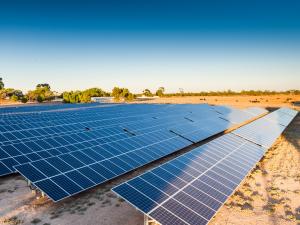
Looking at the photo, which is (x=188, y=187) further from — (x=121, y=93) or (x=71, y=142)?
(x=121, y=93)

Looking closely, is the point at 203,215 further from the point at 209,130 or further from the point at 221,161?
the point at 209,130

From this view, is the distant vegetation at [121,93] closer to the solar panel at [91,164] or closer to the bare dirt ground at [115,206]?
the solar panel at [91,164]

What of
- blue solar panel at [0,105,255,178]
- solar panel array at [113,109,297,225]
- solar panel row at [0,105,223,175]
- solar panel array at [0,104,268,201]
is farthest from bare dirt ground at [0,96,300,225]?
blue solar panel at [0,105,255,178]

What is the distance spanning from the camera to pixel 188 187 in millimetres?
10578

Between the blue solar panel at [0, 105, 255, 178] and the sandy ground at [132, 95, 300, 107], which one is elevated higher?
the blue solar panel at [0, 105, 255, 178]

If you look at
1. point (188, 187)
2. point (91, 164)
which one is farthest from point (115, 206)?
point (188, 187)

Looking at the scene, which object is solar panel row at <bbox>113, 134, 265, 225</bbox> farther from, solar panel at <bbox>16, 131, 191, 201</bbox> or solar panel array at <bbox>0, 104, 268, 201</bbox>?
solar panel array at <bbox>0, 104, 268, 201</bbox>

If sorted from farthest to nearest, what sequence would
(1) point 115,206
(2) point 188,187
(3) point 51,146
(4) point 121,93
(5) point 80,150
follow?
(4) point 121,93
(3) point 51,146
(5) point 80,150
(1) point 115,206
(2) point 188,187

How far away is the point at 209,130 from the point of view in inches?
1148

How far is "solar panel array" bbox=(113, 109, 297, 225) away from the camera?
343 inches

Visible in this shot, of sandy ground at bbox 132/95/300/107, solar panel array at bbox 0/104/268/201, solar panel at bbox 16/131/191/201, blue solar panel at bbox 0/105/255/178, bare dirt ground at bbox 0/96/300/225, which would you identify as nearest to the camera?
bare dirt ground at bbox 0/96/300/225

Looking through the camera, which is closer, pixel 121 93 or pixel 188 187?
pixel 188 187

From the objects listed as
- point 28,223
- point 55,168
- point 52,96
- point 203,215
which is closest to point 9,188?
point 55,168

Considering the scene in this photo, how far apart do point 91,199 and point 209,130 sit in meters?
18.8
